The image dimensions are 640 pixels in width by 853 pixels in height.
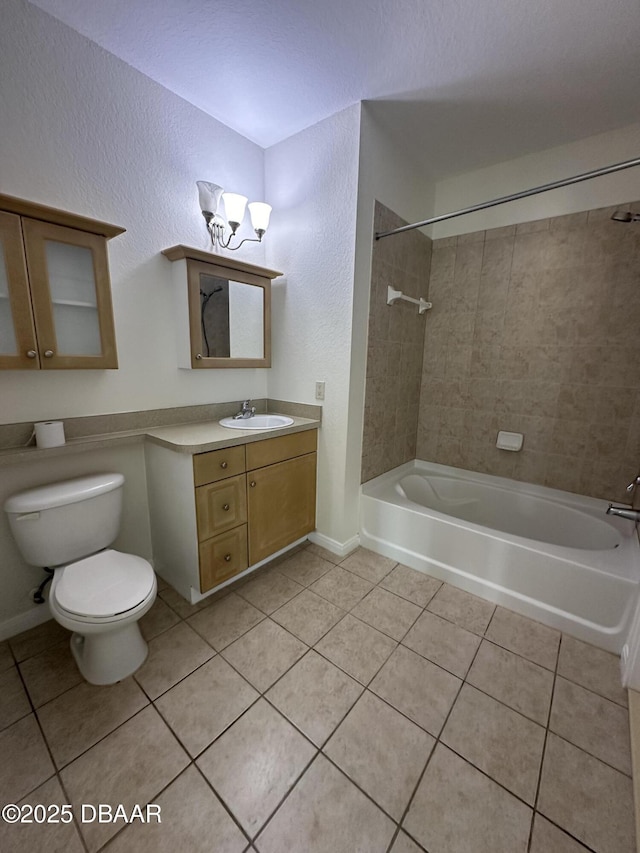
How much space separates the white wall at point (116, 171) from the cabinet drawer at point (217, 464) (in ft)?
1.72

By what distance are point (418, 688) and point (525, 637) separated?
2.02ft

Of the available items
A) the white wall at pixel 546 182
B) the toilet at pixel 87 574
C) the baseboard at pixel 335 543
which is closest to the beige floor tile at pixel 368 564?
the baseboard at pixel 335 543

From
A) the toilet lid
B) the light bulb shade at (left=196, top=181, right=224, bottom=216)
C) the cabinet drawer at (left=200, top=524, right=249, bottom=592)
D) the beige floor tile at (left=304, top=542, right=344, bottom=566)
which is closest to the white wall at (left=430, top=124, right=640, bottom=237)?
the light bulb shade at (left=196, top=181, right=224, bottom=216)

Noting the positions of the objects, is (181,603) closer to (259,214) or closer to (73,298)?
(73,298)

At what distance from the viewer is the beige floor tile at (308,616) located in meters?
1.59

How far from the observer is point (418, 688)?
4.38 ft

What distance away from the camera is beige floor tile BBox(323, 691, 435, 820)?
3.35ft

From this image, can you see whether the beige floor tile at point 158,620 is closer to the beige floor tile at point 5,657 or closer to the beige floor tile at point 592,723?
the beige floor tile at point 5,657

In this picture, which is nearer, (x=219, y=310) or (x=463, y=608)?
(x=463, y=608)

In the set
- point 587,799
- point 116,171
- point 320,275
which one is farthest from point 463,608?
point 116,171

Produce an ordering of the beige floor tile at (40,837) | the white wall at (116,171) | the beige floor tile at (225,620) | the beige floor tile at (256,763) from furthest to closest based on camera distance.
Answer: the beige floor tile at (225,620) → the white wall at (116,171) → the beige floor tile at (256,763) → the beige floor tile at (40,837)

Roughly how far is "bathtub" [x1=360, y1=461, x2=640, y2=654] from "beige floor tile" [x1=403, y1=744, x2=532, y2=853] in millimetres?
868

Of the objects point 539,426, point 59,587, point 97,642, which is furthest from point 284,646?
point 539,426

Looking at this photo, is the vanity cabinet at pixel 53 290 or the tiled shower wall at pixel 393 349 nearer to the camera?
the vanity cabinet at pixel 53 290
